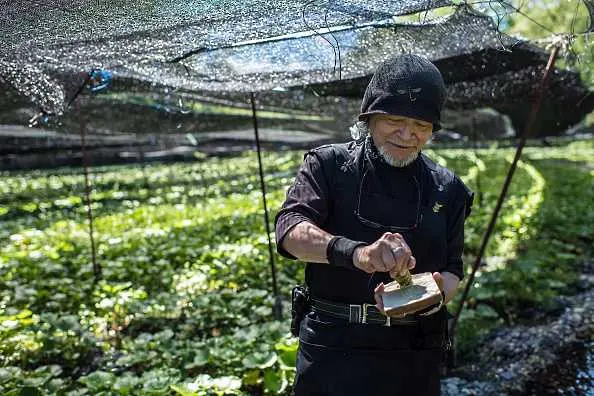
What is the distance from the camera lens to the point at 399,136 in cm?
171

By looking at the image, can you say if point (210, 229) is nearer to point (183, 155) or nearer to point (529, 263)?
point (529, 263)

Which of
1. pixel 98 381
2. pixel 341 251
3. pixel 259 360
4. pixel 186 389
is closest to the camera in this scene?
pixel 341 251

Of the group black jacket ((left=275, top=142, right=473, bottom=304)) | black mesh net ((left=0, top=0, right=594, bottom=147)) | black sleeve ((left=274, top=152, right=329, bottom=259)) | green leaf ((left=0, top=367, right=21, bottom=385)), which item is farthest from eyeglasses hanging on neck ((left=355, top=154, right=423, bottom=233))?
green leaf ((left=0, top=367, right=21, bottom=385))

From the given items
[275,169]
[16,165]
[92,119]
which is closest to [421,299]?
[92,119]

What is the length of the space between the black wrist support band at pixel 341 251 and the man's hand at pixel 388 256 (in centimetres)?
5

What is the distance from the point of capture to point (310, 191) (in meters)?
1.71

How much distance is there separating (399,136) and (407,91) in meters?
0.13

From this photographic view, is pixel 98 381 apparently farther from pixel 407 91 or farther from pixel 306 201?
pixel 407 91

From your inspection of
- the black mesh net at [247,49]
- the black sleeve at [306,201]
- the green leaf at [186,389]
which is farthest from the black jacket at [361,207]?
the green leaf at [186,389]

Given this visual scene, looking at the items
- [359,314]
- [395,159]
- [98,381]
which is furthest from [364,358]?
[98,381]

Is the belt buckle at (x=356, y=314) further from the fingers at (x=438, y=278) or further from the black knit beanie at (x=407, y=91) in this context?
the black knit beanie at (x=407, y=91)

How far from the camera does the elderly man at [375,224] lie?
1.70 m

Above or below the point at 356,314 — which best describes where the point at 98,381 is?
below

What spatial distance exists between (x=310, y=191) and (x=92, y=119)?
741 cm
